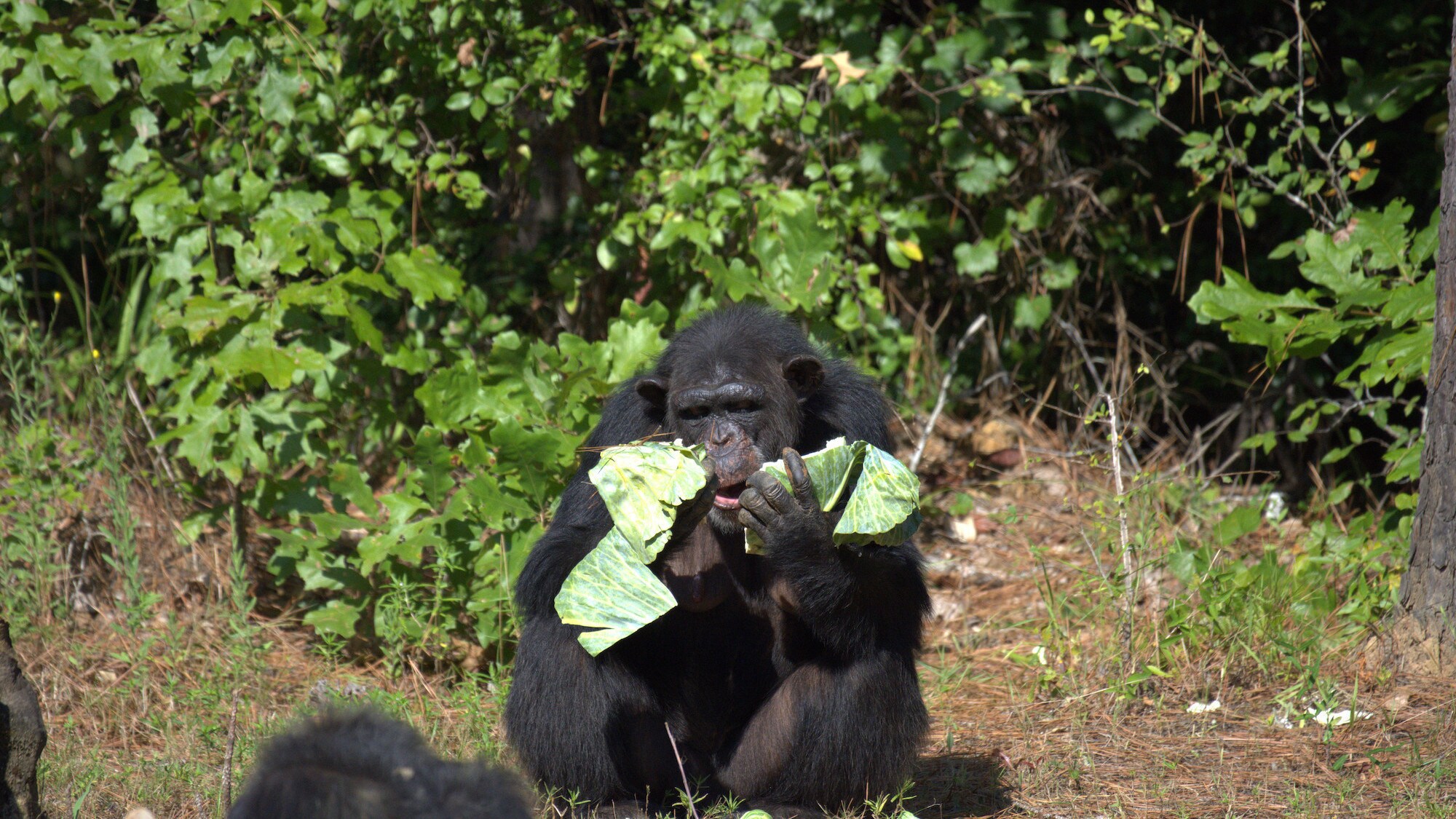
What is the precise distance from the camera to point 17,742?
10.6 feet

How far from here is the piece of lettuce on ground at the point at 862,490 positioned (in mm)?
3658

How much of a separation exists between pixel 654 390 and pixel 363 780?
2.13 meters

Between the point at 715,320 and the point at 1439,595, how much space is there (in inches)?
114

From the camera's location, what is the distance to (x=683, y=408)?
4.04 m

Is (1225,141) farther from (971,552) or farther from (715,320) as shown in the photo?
(715,320)

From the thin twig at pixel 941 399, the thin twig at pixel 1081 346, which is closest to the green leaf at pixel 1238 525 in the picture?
the thin twig at pixel 1081 346

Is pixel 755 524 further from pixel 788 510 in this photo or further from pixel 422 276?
pixel 422 276

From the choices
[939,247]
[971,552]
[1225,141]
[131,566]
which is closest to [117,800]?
[131,566]

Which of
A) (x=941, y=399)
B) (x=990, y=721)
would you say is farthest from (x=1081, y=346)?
(x=990, y=721)

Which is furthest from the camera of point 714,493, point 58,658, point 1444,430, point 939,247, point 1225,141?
point 939,247

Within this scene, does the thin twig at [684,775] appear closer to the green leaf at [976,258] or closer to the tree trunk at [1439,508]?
the tree trunk at [1439,508]

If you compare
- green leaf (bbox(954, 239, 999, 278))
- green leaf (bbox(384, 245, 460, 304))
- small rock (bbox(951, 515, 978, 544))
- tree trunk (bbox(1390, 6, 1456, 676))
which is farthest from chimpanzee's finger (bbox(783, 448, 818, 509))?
green leaf (bbox(954, 239, 999, 278))

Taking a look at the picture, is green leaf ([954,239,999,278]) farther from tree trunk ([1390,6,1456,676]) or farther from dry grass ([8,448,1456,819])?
tree trunk ([1390,6,1456,676])

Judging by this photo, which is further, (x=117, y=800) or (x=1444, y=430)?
(x=1444, y=430)
